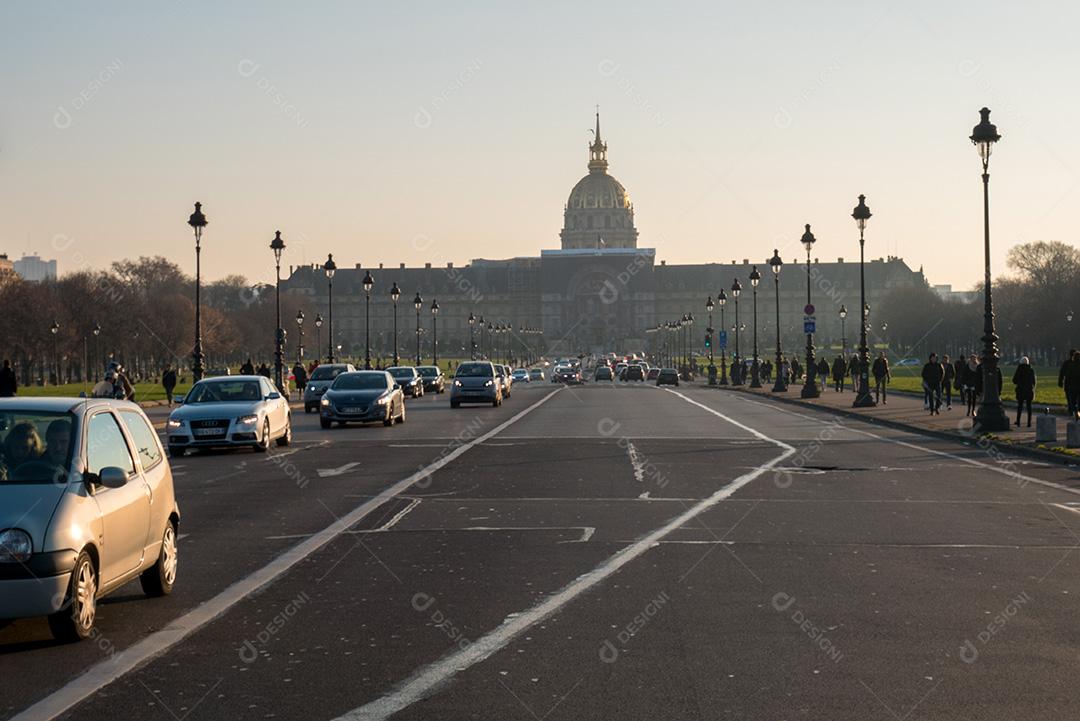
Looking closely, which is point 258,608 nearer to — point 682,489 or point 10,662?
point 10,662

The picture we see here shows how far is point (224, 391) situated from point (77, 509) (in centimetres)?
2055

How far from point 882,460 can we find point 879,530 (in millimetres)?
10899

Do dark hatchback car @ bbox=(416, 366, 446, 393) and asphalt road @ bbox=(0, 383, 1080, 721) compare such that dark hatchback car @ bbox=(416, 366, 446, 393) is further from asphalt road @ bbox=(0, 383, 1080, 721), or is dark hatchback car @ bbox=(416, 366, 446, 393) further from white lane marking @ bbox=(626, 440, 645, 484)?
asphalt road @ bbox=(0, 383, 1080, 721)

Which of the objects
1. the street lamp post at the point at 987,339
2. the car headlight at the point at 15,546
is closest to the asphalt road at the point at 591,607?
the car headlight at the point at 15,546

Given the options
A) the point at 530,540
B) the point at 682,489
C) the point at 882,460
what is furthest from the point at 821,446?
the point at 530,540

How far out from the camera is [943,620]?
10062 mm

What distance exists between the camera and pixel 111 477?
990 cm

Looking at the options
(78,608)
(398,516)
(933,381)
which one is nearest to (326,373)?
(933,381)

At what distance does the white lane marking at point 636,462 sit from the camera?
860 inches

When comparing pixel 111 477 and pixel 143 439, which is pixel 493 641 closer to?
pixel 111 477

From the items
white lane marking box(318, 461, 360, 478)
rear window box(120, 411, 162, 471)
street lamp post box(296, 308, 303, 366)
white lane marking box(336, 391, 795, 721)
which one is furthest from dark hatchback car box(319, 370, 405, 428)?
street lamp post box(296, 308, 303, 366)

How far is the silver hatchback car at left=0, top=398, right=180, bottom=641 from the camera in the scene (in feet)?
29.9

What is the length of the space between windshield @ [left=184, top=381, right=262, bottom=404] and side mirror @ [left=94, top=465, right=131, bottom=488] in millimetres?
19651

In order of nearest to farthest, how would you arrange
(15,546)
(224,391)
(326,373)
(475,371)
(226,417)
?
(15,546)
(226,417)
(224,391)
(475,371)
(326,373)
